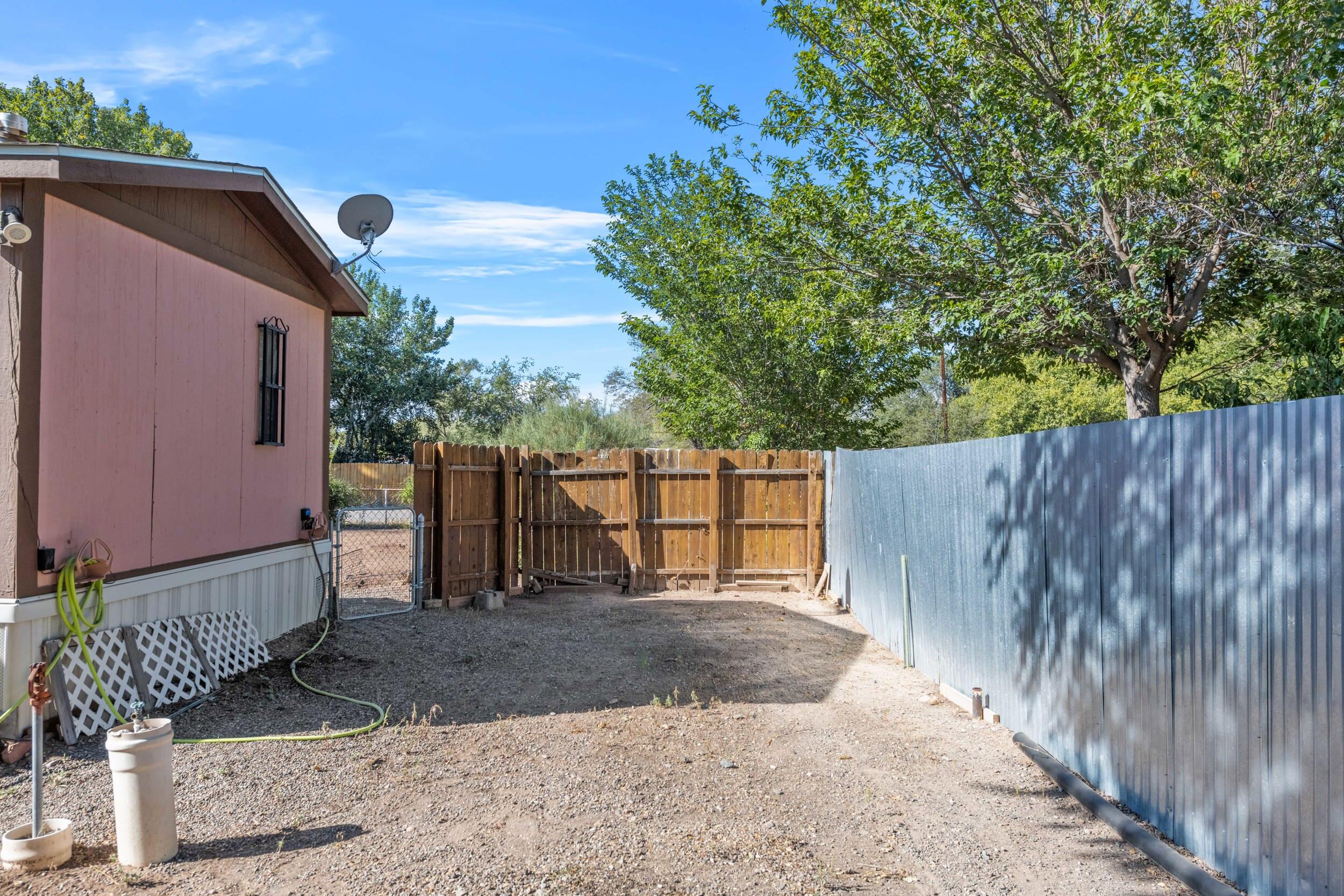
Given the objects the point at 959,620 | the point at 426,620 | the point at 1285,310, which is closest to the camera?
the point at 959,620

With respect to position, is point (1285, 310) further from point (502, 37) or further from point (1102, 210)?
point (502, 37)

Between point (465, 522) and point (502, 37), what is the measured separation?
7163 millimetres

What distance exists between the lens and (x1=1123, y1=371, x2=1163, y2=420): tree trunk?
11117 mm

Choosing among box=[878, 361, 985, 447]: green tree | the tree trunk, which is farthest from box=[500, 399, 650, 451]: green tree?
box=[878, 361, 985, 447]: green tree

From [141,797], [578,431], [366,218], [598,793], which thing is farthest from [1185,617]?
[578,431]

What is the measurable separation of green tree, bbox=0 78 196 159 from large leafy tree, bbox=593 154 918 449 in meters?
16.1

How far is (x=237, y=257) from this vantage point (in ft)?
23.7

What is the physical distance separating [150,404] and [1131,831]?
6553 millimetres

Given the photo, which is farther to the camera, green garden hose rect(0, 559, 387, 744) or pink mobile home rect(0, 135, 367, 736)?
green garden hose rect(0, 559, 387, 744)

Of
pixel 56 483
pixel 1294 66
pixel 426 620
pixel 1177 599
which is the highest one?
pixel 1294 66

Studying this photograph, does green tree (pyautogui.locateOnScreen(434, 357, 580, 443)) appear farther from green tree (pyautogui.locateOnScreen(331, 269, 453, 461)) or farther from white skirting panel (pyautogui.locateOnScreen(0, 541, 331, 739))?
white skirting panel (pyautogui.locateOnScreen(0, 541, 331, 739))

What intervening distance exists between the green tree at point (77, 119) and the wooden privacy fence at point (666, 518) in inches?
774

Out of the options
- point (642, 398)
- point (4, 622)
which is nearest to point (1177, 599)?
point (4, 622)

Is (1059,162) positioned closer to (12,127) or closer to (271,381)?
(271,381)
